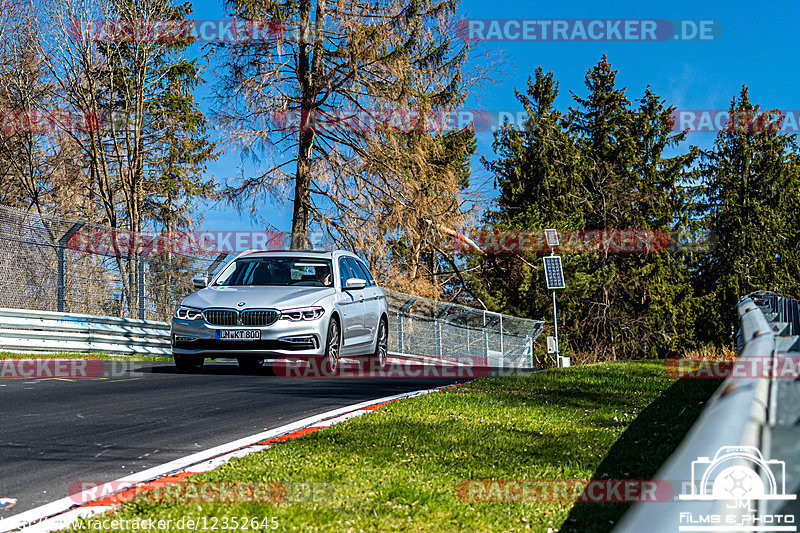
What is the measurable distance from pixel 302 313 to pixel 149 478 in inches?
273

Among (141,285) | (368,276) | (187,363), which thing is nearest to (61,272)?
(141,285)

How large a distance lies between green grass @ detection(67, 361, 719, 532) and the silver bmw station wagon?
3.41 m

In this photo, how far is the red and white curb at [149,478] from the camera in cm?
365

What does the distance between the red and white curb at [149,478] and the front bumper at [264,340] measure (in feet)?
14.0

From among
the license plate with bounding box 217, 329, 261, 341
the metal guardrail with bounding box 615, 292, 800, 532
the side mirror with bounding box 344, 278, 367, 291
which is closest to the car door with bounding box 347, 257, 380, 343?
the side mirror with bounding box 344, 278, 367, 291

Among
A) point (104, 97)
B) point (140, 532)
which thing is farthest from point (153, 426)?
point (104, 97)

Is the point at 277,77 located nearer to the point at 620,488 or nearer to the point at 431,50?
the point at 431,50

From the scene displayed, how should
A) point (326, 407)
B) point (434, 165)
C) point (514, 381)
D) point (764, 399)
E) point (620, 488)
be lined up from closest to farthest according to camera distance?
point (764, 399) < point (620, 488) < point (326, 407) < point (514, 381) < point (434, 165)

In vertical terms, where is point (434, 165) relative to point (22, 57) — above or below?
below

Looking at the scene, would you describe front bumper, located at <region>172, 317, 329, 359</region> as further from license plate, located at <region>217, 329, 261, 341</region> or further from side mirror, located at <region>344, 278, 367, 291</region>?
side mirror, located at <region>344, 278, 367, 291</region>

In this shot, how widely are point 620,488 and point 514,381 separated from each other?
6429 millimetres

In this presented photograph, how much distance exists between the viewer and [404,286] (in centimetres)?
2705

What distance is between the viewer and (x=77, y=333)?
51.2ft

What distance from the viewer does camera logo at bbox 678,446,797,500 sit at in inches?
76.3
